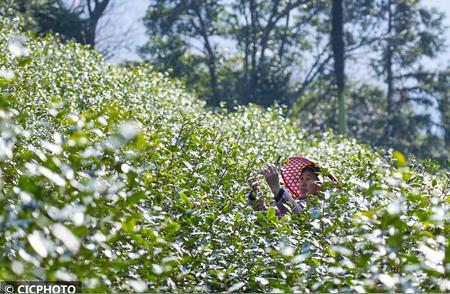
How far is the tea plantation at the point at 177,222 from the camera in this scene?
2273mm

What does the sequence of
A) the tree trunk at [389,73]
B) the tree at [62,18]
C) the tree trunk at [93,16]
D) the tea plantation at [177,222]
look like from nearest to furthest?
the tea plantation at [177,222] < the tree at [62,18] < the tree trunk at [93,16] < the tree trunk at [389,73]

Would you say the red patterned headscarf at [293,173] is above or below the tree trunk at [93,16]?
below

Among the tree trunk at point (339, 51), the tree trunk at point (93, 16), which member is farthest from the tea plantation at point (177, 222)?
the tree trunk at point (93, 16)

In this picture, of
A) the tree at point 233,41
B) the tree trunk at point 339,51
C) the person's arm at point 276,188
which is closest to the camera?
Answer: the person's arm at point 276,188

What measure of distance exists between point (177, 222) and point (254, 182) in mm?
1284

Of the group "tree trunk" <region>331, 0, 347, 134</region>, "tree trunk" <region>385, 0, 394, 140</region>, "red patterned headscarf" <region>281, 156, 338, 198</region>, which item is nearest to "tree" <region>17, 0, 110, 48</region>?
"tree trunk" <region>331, 0, 347, 134</region>

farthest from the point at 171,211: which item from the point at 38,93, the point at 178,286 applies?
the point at 38,93

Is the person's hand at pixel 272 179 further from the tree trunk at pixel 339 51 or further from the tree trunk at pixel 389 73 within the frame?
the tree trunk at pixel 389 73

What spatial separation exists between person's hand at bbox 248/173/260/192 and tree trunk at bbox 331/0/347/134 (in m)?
16.3

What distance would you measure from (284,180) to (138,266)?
2.88m

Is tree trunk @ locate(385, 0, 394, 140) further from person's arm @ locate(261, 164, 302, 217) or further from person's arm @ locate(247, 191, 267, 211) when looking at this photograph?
person's arm @ locate(247, 191, 267, 211)

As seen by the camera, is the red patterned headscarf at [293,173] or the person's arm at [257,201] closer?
the person's arm at [257,201]

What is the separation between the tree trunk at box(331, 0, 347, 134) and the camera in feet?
68.4

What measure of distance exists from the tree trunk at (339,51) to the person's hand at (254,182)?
1628cm
